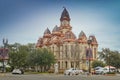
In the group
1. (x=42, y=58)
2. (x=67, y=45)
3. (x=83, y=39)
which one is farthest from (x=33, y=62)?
(x=83, y=39)

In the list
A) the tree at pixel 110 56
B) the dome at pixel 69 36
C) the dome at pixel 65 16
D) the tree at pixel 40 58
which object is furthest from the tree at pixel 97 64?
the tree at pixel 40 58

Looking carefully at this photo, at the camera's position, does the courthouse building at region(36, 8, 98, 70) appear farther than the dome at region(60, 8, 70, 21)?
No

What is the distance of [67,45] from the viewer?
109m

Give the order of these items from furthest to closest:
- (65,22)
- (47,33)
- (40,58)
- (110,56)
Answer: (47,33)
(65,22)
(110,56)
(40,58)

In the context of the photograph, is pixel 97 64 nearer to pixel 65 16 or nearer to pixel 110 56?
pixel 110 56

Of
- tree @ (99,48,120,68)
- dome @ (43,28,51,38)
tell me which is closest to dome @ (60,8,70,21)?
dome @ (43,28,51,38)

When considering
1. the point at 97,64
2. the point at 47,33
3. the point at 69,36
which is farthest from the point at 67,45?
the point at 47,33

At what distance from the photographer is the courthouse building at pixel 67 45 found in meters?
106

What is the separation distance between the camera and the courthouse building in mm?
106438

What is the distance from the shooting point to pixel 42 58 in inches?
3656

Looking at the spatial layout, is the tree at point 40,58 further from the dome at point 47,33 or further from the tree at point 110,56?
the dome at point 47,33

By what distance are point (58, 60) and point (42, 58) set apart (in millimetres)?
20101

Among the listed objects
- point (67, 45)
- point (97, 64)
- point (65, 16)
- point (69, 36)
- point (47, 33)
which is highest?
point (65, 16)

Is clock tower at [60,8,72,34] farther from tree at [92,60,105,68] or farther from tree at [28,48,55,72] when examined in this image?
tree at [28,48,55,72]
